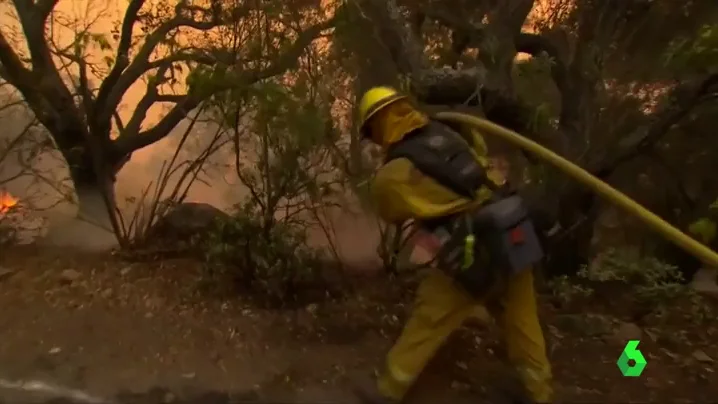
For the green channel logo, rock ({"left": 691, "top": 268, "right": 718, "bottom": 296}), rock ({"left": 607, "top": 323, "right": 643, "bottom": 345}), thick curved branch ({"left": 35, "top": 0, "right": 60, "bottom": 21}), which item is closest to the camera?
the green channel logo

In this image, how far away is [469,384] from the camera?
3594 millimetres

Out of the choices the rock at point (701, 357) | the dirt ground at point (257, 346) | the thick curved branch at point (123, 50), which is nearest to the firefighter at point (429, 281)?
the dirt ground at point (257, 346)

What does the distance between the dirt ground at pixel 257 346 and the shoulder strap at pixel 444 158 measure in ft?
3.45

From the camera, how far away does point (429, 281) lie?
3254 mm

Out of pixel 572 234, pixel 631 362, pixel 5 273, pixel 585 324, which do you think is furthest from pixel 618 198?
pixel 5 273

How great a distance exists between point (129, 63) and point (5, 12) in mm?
1021

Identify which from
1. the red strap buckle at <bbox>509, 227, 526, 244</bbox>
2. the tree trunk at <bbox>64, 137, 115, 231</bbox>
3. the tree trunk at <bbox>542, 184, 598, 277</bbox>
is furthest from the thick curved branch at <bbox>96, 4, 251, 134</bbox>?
the red strap buckle at <bbox>509, 227, 526, 244</bbox>

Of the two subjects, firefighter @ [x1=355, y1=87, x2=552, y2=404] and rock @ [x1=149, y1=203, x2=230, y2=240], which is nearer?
firefighter @ [x1=355, y1=87, x2=552, y2=404]

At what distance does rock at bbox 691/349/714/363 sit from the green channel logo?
308 mm

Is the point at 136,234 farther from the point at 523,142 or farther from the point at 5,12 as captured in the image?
the point at 523,142

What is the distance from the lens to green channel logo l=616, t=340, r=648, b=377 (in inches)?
145

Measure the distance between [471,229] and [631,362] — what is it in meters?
1.31

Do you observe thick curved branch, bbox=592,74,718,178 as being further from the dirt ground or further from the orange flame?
the orange flame

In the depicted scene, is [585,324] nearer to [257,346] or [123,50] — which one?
[257,346]
